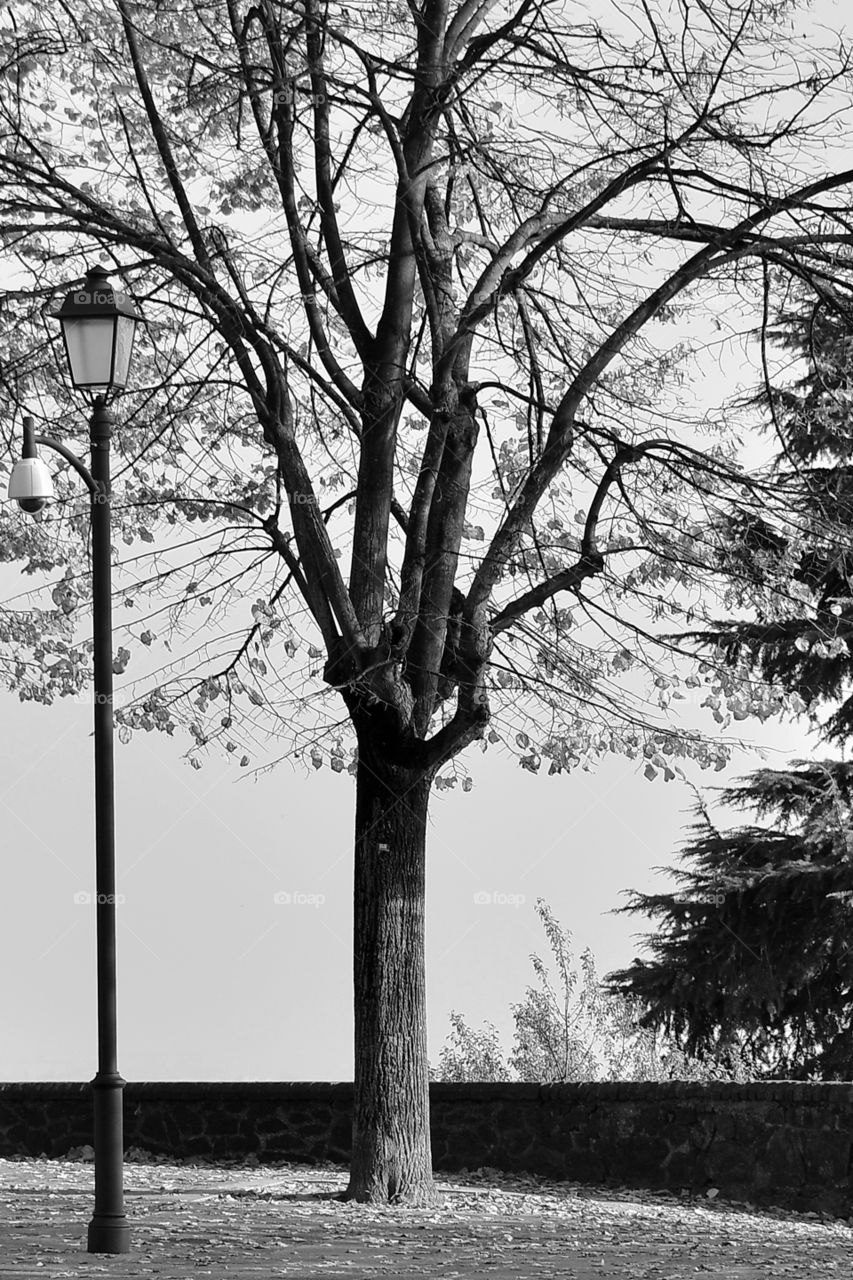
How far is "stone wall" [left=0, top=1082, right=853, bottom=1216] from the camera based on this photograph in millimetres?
10938

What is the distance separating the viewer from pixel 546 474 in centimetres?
1095

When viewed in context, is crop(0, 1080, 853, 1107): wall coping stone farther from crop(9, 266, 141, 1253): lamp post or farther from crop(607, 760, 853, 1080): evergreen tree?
crop(9, 266, 141, 1253): lamp post

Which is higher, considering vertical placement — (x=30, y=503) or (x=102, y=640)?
(x=30, y=503)

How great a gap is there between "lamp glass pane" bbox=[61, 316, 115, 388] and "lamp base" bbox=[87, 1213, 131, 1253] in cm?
473

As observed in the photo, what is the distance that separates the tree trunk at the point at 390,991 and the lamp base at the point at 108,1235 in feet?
8.33

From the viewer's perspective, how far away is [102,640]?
28.3 feet

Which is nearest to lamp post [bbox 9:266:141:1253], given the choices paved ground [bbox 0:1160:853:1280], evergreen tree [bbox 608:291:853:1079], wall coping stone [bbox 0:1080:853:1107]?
paved ground [bbox 0:1160:853:1280]

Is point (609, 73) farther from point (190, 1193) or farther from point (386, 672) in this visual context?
point (190, 1193)

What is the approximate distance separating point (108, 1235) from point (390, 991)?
2.93 metres

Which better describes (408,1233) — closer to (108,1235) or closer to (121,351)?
(108,1235)

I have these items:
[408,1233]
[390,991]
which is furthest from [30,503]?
[408,1233]

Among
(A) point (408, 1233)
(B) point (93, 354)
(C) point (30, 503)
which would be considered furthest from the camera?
(A) point (408, 1233)

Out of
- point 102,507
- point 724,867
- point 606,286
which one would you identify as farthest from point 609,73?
point 724,867

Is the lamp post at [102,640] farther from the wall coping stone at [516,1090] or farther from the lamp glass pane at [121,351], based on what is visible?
the wall coping stone at [516,1090]
